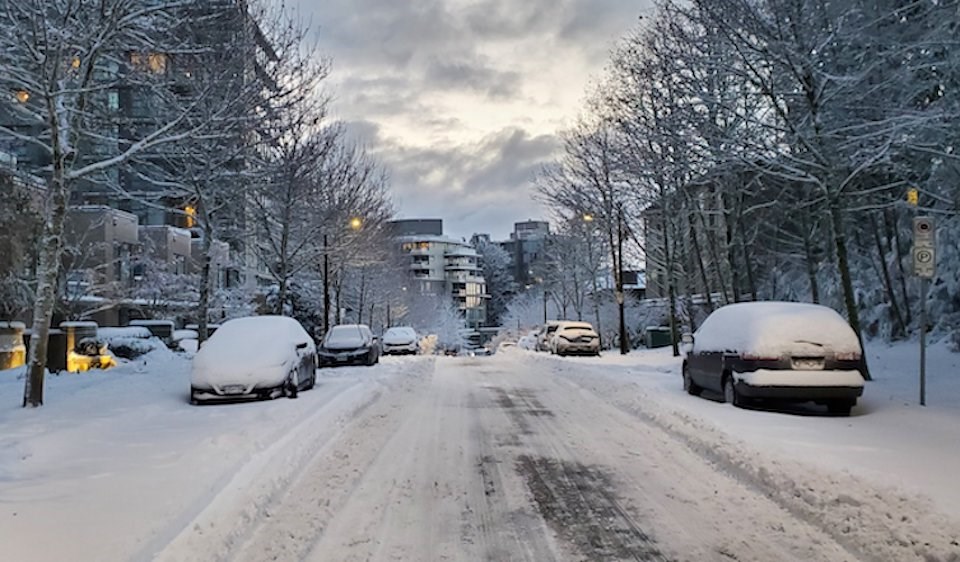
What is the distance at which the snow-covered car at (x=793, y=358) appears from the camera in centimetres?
1171

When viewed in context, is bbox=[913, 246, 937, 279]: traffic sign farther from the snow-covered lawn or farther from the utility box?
the utility box

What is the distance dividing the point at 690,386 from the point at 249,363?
8391 mm

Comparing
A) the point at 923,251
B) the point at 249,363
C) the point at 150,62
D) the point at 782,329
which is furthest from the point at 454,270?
the point at 923,251

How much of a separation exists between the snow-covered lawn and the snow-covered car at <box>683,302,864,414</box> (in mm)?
330

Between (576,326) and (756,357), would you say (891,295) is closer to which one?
(756,357)

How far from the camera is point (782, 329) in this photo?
1225 centimetres

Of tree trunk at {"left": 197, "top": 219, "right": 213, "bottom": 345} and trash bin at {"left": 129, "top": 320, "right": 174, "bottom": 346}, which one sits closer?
tree trunk at {"left": 197, "top": 219, "right": 213, "bottom": 345}

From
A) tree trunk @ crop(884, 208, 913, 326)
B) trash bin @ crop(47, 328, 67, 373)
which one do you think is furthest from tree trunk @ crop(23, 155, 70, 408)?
tree trunk @ crop(884, 208, 913, 326)

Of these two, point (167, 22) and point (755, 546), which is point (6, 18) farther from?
point (755, 546)

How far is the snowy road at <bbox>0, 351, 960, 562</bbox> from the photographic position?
18.4 feet

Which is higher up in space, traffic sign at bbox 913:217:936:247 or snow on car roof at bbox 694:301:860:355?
traffic sign at bbox 913:217:936:247

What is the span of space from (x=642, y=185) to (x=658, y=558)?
77.3 feet

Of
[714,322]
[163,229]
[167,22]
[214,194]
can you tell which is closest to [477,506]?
[714,322]

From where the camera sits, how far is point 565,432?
11.3m
